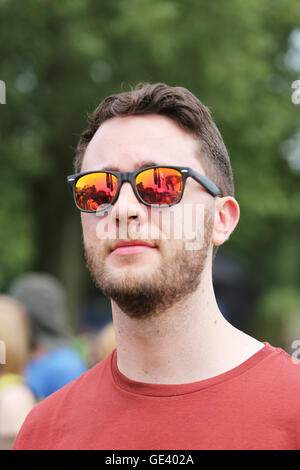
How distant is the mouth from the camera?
196cm

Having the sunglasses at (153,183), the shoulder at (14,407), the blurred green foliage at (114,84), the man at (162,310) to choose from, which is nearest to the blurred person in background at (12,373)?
the shoulder at (14,407)

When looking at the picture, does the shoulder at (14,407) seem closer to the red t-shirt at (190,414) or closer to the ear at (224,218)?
the red t-shirt at (190,414)

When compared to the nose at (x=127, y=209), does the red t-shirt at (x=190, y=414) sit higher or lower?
lower

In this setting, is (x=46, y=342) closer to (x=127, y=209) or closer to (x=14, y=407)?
(x=14, y=407)

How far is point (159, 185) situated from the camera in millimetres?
1989

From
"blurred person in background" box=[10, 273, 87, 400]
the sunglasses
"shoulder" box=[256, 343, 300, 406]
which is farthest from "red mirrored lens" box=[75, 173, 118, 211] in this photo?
"blurred person in background" box=[10, 273, 87, 400]

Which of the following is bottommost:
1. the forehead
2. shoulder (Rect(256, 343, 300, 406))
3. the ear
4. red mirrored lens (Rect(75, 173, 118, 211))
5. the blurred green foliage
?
shoulder (Rect(256, 343, 300, 406))

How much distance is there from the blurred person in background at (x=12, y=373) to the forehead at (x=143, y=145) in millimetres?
1482

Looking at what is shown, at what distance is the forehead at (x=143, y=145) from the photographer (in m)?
2.03

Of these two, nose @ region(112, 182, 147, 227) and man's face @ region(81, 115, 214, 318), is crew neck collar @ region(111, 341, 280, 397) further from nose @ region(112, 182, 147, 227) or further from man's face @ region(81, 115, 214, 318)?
nose @ region(112, 182, 147, 227)

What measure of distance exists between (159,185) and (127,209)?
124 mm

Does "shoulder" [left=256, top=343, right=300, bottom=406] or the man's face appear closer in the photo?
"shoulder" [left=256, top=343, right=300, bottom=406]

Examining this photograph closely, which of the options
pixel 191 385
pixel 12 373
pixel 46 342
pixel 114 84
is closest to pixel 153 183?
pixel 191 385

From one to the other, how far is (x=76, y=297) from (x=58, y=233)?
1.34 metres
